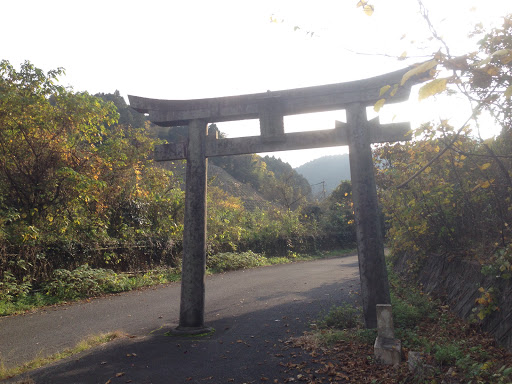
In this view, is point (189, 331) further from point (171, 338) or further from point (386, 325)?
point (386, 325)

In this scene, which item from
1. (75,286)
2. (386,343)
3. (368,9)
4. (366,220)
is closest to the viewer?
(368,9)

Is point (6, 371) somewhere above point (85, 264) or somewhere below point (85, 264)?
below

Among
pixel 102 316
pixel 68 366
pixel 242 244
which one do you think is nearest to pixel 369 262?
pixel 68 366

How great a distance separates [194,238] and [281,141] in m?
2.30

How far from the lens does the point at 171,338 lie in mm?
6508

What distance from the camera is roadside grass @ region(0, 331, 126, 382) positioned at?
4.96 meters

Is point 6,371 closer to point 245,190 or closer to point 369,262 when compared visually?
point 369,262

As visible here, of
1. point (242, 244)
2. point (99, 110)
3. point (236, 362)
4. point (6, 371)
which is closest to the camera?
point (6, 371)

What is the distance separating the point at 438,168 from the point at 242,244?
1394 centimetres

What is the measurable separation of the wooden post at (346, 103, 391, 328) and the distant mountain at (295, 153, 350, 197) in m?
103

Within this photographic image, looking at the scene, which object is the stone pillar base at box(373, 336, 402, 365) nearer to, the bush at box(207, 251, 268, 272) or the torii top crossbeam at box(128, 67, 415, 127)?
the torii top crossbeam at box(128, 67, 415, 127)

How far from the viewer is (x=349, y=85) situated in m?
6.59

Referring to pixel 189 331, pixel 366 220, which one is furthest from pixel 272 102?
pixel 189 331

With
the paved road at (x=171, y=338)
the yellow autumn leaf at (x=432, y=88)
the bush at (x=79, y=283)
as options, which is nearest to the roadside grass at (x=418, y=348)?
the paved road at (x=171, y=338)
